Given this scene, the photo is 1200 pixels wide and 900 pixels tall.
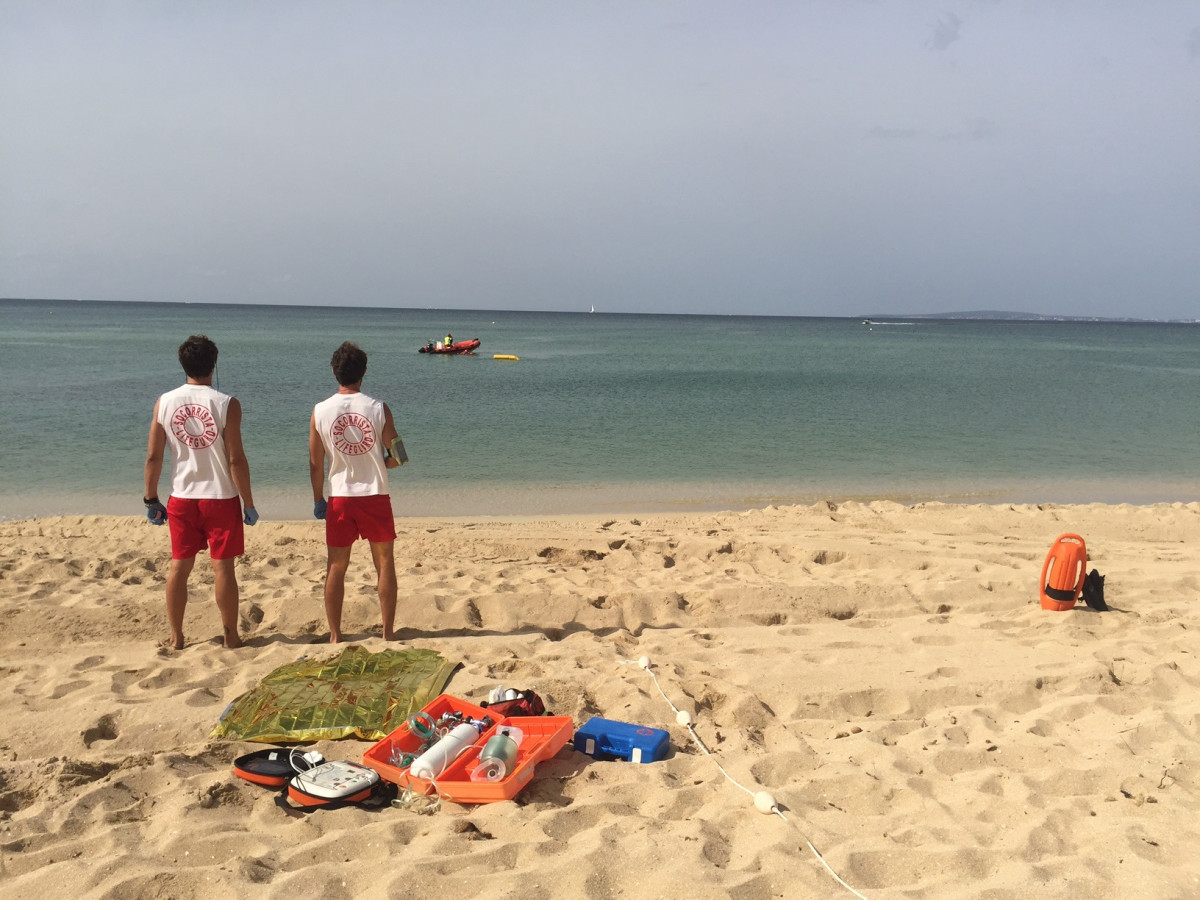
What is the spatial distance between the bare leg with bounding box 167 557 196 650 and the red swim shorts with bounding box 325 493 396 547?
779 mm

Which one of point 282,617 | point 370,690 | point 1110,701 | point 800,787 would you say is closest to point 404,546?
point 282,617

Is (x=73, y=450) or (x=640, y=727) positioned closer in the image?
(x=640, y=727)

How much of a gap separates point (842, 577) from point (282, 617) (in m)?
4.08

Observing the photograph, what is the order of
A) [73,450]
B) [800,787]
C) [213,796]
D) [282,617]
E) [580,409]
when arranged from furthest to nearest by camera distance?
[580,409]
[73,450]
[282,617]
[800,787]
[213,796]

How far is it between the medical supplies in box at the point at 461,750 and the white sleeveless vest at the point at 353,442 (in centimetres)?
141

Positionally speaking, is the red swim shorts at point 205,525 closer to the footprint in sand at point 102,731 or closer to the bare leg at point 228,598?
the bare leg at point 228,598

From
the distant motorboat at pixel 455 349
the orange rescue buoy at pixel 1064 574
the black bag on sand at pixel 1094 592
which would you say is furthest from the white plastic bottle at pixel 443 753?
the distant motorboat at pixel 455 349

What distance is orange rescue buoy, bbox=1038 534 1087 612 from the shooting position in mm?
5449

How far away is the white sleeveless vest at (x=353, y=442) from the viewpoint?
459 cm

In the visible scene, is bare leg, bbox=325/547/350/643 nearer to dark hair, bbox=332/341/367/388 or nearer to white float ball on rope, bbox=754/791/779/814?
dark hair, bbox=332/341/367/388

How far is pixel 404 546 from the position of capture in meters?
7.58

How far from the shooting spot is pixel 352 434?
461 centimetres

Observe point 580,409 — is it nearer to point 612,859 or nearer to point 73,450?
point 73,450

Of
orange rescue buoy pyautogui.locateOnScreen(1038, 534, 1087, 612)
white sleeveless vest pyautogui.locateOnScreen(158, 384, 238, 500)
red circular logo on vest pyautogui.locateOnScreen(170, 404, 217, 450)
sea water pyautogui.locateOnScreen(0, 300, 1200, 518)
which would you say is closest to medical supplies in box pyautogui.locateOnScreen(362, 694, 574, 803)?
white sleeveless vest pyautogui.locateOnScreen(158, 384, 238, 500)
